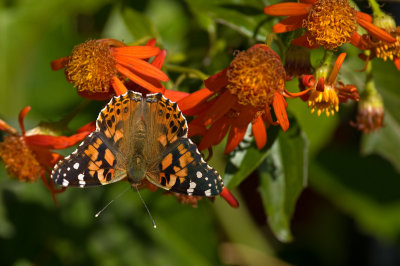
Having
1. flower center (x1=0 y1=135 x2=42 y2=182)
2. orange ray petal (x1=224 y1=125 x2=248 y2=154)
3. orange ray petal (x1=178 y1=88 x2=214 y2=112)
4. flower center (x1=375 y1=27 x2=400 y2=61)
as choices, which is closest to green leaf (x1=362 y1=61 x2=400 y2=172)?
flower center (x1=375 y1=27 x2=400 y2=61)

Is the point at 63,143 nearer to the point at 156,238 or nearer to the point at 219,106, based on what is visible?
the point at 219,106

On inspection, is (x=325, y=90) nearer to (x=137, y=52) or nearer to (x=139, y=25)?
(x=137, y=52)

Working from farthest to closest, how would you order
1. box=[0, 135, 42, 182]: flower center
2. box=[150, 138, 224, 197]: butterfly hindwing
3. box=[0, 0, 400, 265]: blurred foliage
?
box=[0, 0, 400, 265]: blurred foliage < box=[0, 135, 42, 182]: flower center < box=[150, 138, 224, 197]: butterfly hindwing

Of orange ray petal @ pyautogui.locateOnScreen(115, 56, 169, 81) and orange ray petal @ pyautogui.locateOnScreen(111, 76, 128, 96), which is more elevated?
orange ray petal @ pyautogui.locateOnScreen(115, 56, 169, 81)

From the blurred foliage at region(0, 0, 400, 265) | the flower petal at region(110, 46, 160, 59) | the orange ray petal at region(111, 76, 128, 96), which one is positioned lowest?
the blurred foliage at region(0, 0, 400, 265)

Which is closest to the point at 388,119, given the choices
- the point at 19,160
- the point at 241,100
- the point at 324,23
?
the point at 324,23

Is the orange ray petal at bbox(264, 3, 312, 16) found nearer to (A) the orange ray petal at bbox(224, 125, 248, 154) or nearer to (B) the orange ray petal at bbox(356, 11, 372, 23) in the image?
(B) the orange ray petal at bbox(356, 11, 372, 23)

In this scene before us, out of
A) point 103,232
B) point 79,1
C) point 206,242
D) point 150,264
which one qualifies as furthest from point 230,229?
point 79,1
